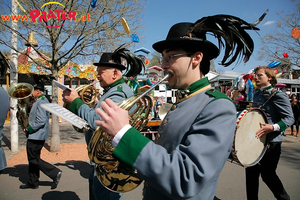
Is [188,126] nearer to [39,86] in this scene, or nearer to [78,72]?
[39,86]

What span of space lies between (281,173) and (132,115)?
4.54m

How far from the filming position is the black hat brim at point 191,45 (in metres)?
1.36

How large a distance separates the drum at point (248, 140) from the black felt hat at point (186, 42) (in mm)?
1248

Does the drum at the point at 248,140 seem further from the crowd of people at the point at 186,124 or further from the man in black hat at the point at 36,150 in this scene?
the man in black hat at the point at 36,150

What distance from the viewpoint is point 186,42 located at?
1.37m

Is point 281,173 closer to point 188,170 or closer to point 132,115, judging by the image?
point 132,115

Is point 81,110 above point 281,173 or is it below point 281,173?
above

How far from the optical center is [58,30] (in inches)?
229

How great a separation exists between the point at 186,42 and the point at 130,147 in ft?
2.56

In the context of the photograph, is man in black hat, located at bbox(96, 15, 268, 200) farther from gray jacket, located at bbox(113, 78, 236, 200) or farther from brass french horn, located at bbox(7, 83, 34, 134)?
brass french horn, located at bbox(7, 83, 34, 134)

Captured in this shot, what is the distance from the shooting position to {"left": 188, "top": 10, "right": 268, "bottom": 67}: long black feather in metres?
1.35

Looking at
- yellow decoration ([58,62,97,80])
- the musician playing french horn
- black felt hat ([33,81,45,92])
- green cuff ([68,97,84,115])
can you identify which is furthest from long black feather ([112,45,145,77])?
yellow decoration ([58,62,97,80])

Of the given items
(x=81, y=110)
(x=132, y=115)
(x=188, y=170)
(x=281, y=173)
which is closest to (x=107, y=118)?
(x=188, y=170)

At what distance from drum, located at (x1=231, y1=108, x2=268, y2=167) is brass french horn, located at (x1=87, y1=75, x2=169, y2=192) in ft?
3.83
